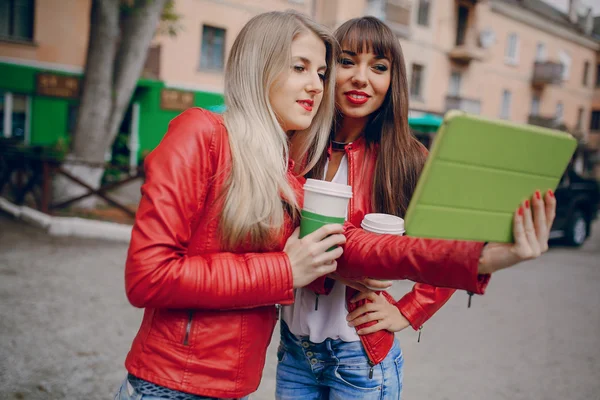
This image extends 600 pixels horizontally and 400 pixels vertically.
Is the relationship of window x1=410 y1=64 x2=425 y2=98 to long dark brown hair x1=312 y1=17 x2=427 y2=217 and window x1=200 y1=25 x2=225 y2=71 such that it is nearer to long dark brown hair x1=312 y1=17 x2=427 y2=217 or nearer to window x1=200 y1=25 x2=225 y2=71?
window x1=200 y1=25 x2=225 y2=71

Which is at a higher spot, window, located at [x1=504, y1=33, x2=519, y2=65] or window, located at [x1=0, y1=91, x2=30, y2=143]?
window, located at [x1=504, y1=33, x2=519, y2=65]

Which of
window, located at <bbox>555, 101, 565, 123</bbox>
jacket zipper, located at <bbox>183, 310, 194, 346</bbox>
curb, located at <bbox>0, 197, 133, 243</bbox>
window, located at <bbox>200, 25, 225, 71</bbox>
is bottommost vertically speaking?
curb, located at <bbox>0, 197, 133, 243</bbox>

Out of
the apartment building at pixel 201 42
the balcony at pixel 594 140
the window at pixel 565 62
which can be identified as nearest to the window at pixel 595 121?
the balcony at pixel 594 140

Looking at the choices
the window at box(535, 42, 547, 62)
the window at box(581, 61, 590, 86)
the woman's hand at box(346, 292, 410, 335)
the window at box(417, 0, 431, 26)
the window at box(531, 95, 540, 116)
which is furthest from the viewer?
the window at box(581, 61, 590, 86)

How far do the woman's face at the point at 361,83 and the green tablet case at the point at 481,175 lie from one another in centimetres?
90

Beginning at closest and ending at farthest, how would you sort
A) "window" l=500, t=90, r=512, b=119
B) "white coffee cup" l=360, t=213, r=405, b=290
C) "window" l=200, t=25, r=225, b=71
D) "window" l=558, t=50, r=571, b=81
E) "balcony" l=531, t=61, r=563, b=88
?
"white coffee cup" l=360, t=213, r=405, b=290
"window" l=200, t=25, r=225, b=71
"window" l=500, t=90, r=512, b=119
"balcony" l=531, t=61, r=563, b=88
"window" l=558, t=50, r=571, b=81

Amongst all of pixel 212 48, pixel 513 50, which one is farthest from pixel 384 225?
pixel 513 50

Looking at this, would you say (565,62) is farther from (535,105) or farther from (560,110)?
(535,105)

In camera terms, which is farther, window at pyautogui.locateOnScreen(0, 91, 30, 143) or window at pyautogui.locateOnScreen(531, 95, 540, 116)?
window at pyautogui.locateOnScreen(531, 95, 540, 116)

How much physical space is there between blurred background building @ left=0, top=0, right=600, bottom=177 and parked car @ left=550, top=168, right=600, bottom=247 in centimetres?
367

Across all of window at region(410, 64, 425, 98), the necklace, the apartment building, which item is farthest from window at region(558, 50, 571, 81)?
the necklace

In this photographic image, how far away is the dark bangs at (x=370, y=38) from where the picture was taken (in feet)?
6.24

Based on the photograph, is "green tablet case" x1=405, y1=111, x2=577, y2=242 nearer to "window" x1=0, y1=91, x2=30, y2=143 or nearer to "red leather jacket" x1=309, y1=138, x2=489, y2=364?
"red leather jacket" x1=309, y1=138, x2=489, y2=364

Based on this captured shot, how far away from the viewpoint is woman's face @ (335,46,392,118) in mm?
1903
